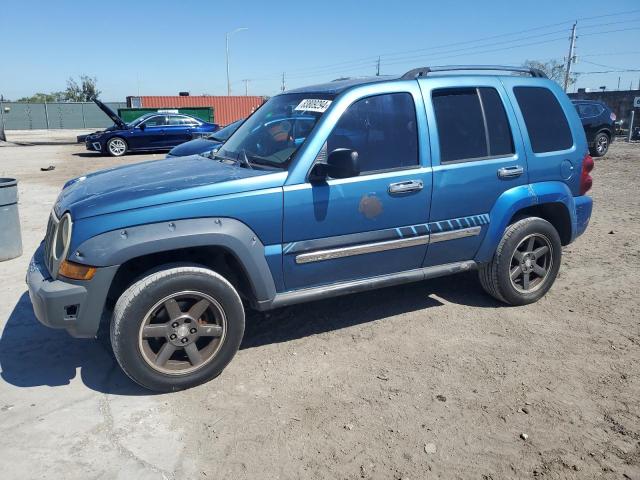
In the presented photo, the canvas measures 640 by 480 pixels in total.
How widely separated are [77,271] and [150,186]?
0.69m

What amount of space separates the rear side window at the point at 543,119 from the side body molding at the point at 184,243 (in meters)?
2.55

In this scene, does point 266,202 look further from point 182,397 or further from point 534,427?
point 534,427

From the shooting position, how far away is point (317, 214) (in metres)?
3.48

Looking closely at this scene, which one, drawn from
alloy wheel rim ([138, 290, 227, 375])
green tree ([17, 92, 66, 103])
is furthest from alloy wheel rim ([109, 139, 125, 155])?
green tree ([17, 92, 66, 103])

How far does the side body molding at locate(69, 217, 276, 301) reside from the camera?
301 centimetres

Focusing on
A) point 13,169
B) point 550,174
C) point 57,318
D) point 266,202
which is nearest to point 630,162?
point 550,174

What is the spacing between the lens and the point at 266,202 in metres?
3.35

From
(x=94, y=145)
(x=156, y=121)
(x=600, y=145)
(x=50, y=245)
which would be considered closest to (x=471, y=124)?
(x=50, y=245)

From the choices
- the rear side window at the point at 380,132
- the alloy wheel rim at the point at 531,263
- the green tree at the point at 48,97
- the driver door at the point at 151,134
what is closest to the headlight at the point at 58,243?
the rear side window at the point at 380,132

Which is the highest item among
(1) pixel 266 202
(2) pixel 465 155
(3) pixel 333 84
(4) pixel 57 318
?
(3) pixel 333 84

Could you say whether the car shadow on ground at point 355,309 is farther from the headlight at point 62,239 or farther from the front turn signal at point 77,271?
the headlight at point 62,239

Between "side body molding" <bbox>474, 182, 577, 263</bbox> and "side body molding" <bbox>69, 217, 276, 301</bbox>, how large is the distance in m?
1.88

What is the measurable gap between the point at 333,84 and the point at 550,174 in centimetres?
199

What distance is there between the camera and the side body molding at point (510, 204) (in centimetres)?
421
